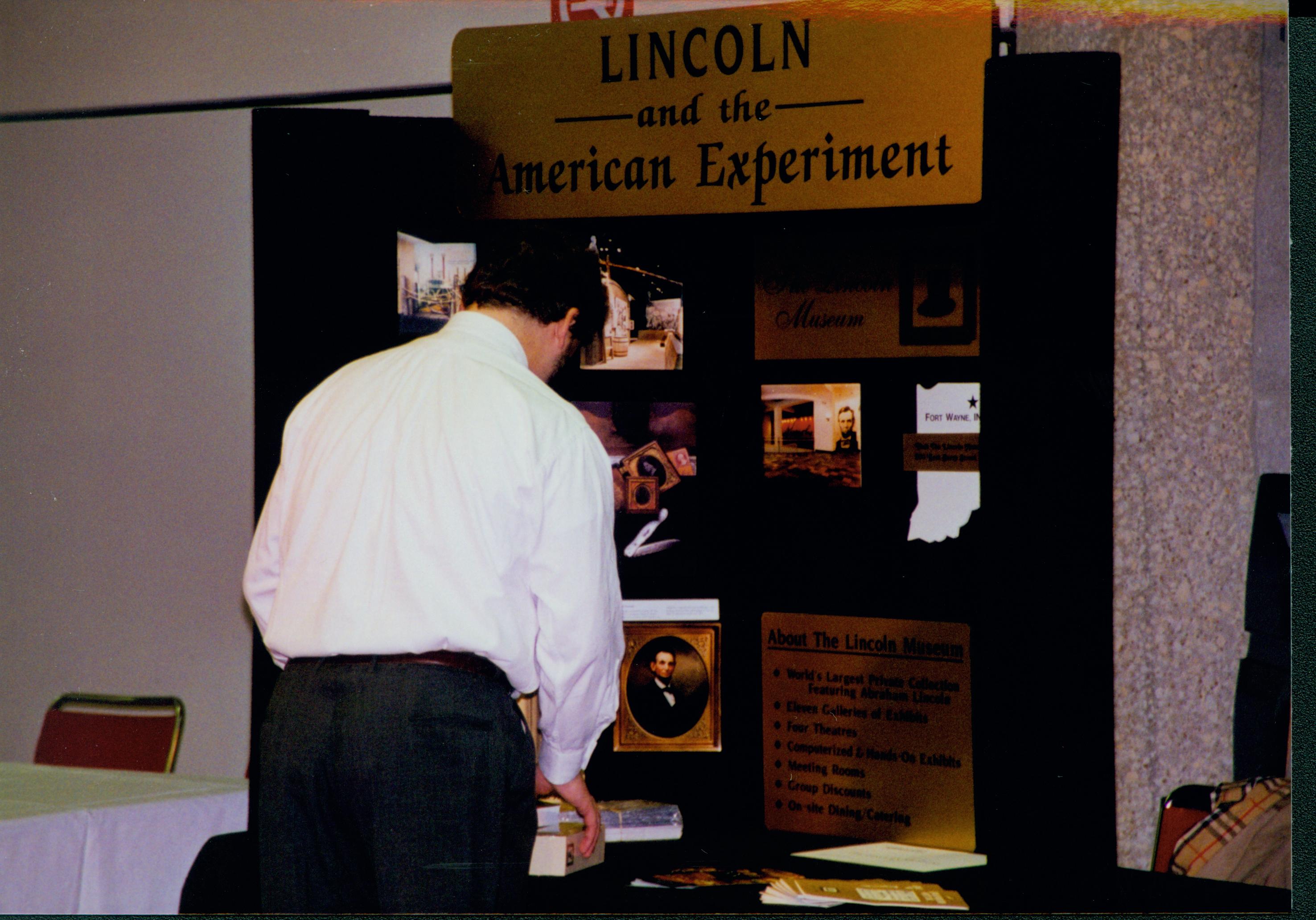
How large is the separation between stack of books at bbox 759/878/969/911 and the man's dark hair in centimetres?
104

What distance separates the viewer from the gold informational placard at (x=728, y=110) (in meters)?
1.98

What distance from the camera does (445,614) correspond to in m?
1.59

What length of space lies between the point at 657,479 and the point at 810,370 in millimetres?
384

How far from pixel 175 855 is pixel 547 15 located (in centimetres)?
233

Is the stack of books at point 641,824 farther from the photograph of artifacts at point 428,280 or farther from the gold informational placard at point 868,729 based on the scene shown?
the photograph of artifacts at point 428,280

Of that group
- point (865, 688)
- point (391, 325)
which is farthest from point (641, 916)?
point (391, 325)

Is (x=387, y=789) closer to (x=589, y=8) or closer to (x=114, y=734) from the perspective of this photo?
(x=114, y=734)

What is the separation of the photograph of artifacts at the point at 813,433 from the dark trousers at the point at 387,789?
806mm

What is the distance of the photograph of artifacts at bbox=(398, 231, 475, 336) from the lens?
217 cm

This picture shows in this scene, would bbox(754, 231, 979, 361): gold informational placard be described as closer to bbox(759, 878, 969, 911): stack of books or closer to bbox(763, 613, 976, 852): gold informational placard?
bbox(763, 613, 976, 852): gold informational placard

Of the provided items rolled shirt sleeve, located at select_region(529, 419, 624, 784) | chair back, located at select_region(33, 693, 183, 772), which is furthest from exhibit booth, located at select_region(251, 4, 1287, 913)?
chair back, located at select_region(33, 693, 183, 772)

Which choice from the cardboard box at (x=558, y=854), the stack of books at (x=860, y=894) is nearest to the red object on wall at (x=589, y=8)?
the cardboard box at (x=558, y=854)

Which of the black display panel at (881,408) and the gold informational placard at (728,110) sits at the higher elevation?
the gold informational placard at (728,110)

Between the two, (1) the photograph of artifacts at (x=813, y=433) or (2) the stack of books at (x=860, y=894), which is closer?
(2) the stack of books at (x=860, y=894)
